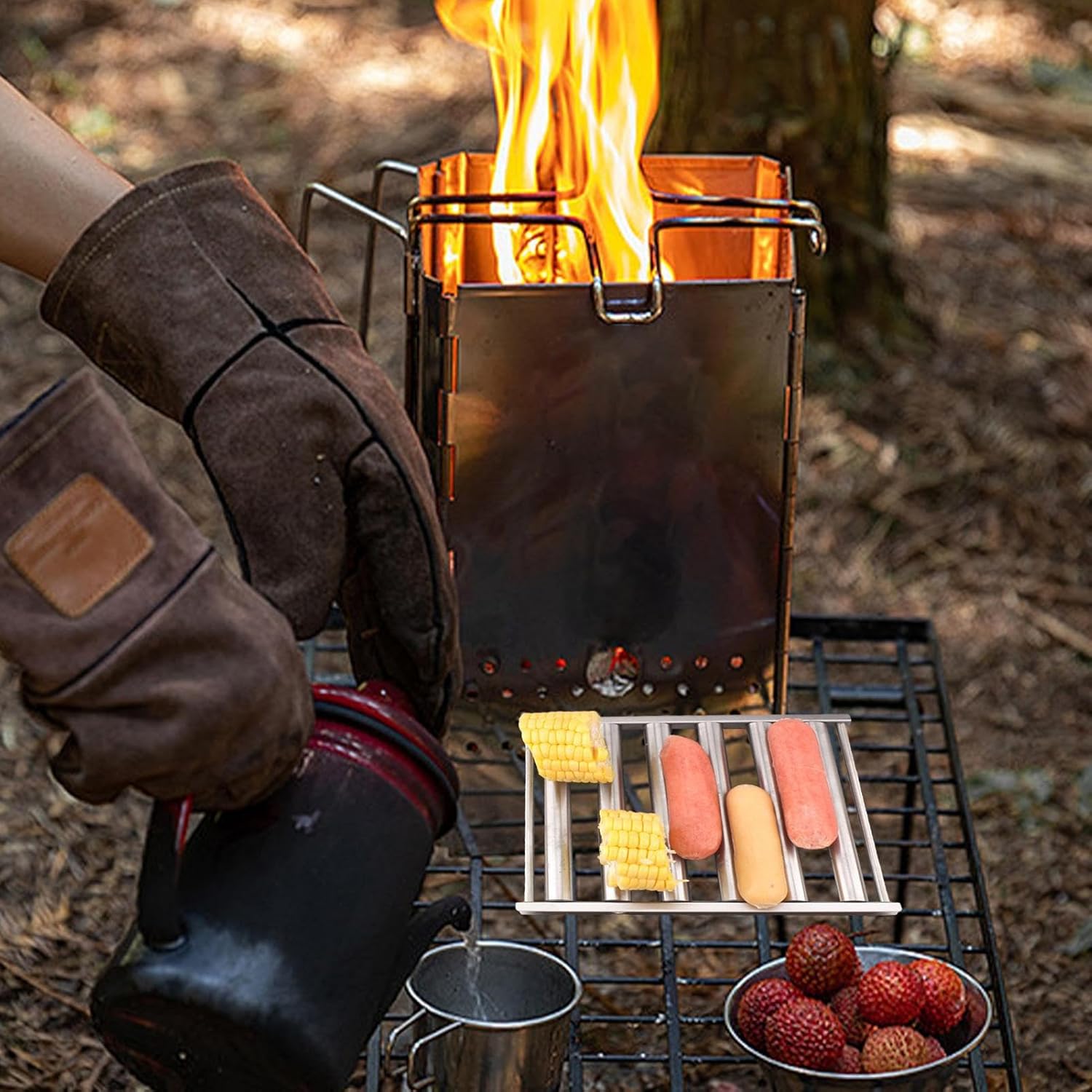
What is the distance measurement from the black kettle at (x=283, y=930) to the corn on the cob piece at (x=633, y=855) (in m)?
0.36

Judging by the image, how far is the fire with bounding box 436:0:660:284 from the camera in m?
2.57

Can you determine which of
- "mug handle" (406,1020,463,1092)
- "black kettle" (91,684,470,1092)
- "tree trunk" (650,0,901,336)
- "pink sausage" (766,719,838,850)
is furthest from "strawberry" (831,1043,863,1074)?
"tree trunk" (650,0,901,336)

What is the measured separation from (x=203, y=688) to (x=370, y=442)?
1.45ft

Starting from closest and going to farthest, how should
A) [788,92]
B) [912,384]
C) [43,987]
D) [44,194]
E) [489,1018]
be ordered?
[44,194] → [489,1018] → [43,987] → [788,92] → [912,384]

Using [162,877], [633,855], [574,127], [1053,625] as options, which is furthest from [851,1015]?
[1053,625]

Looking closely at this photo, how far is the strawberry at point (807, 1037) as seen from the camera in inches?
76.5

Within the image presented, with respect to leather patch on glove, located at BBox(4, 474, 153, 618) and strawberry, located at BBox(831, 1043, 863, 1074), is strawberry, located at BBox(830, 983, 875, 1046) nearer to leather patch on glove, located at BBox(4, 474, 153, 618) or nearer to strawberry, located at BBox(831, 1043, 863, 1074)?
strawberry, located at BBox(831, 1043, 863, 1074)

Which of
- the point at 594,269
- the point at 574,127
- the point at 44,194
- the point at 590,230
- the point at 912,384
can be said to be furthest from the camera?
the point at 912,384

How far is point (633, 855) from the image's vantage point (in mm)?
2031

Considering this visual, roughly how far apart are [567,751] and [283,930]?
27.3 inches

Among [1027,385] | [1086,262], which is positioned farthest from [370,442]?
[1086,262]

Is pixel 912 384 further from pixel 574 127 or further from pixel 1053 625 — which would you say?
pixel 574 127

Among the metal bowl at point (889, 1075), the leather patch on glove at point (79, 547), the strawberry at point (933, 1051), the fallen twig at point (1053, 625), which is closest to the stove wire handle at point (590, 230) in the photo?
the leather patch on glove at point (79, 547)

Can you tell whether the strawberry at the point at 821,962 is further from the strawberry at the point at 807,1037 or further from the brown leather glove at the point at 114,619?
the brown leather glove at the point at 114,619
